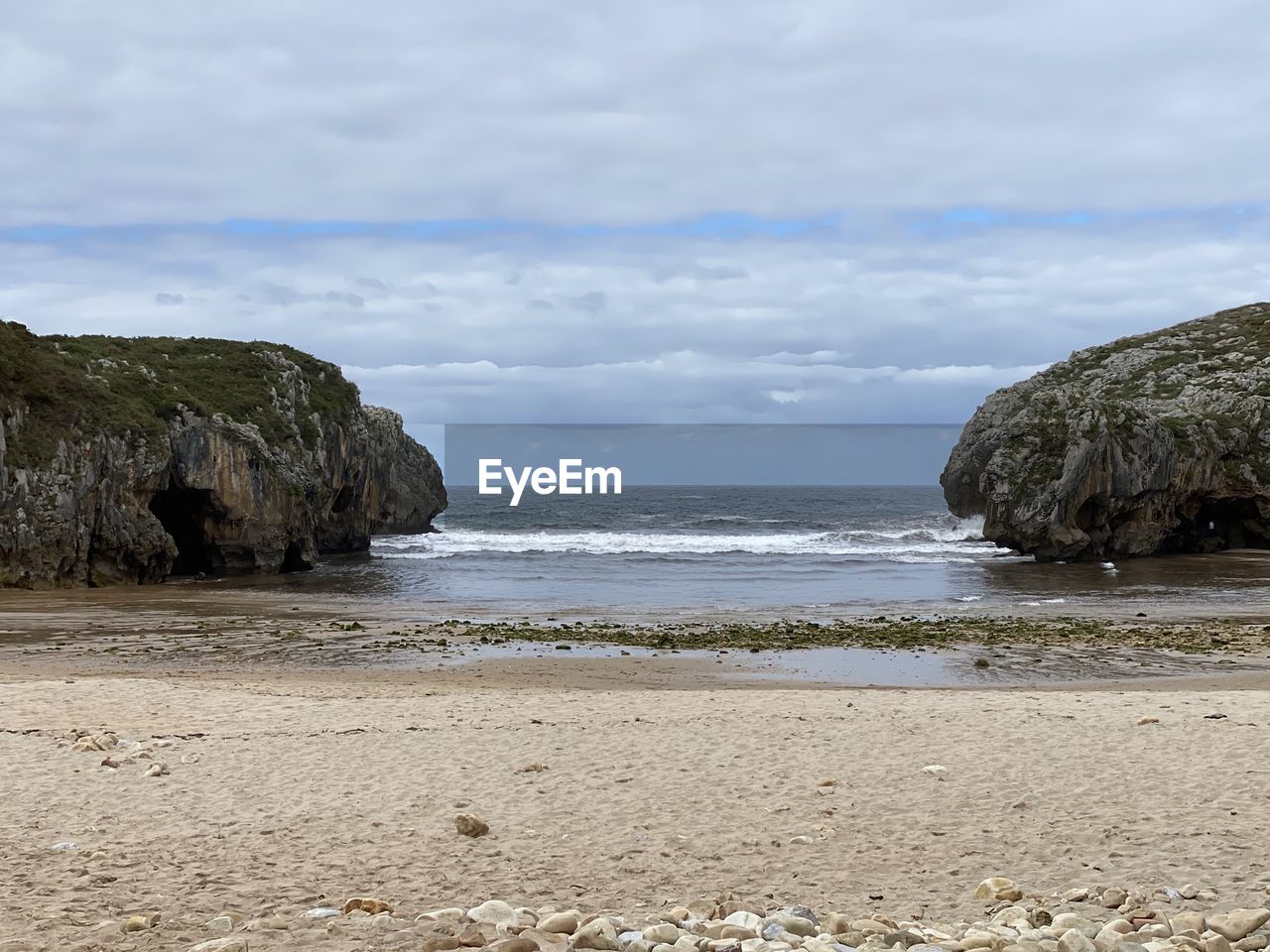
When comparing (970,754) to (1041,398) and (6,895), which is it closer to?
(6,895)

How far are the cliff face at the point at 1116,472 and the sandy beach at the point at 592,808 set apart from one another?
35.0 meters

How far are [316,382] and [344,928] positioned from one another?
4730cm

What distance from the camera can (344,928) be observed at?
593 cm

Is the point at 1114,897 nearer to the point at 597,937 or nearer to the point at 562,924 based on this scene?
the point at 597,937

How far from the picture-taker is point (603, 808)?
834 centimetres

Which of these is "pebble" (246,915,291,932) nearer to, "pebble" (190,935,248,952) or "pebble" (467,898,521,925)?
"pebble" (190,935,248,952)

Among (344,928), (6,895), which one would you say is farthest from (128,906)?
(344,928)

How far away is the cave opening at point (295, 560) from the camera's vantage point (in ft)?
139

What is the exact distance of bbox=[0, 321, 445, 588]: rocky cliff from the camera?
A: 3378 cm

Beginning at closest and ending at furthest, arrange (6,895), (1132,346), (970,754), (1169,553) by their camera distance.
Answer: (6,895)
(970,754)
(1169,553)
(1132,346)

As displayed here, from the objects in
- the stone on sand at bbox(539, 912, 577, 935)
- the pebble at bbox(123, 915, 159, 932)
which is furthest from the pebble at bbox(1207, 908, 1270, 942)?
the pebble at bbox(123, 915, 159, 932)

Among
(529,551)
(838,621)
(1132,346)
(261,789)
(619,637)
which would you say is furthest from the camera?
(1132,346)

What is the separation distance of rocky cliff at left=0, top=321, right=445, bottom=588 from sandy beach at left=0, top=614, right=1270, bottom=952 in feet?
76.7

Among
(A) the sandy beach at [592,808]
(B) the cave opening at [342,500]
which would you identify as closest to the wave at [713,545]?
(B) the cave opening at [342,500]
